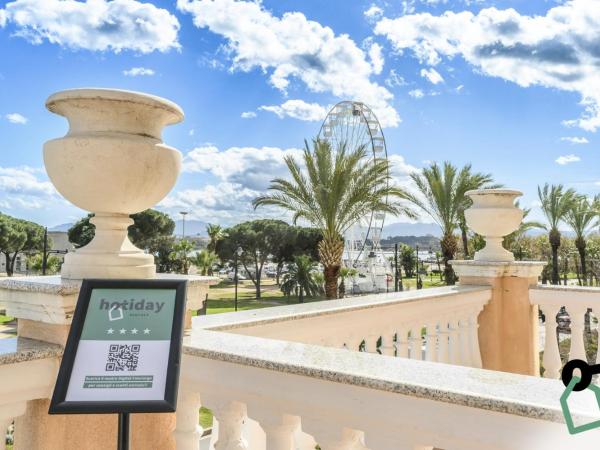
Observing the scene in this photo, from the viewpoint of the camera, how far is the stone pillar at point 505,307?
4055mm

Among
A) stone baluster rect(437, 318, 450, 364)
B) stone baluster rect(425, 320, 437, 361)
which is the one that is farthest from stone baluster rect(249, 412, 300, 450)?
stone baluster rect(437, 318, 450, 364)

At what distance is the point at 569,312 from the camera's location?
3834 mm

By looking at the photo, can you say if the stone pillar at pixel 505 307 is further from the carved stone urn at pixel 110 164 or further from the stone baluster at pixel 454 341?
the carved stone urn at pixel 110 164

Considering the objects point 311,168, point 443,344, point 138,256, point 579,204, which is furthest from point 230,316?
point 579,204

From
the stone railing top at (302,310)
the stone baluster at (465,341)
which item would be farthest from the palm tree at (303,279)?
the stone railing top at (302,310)

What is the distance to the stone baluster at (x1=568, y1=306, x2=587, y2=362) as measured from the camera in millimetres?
3591

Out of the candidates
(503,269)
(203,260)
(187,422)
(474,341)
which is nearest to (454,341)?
(474,341)

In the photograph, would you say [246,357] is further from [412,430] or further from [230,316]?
[230,316]

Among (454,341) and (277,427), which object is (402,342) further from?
(277,427)

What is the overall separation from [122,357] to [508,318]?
349 centimetres

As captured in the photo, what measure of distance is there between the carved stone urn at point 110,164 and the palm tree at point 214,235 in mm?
36776

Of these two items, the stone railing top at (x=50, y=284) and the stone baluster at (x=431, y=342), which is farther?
the stone baluster at (x=431, y=342)

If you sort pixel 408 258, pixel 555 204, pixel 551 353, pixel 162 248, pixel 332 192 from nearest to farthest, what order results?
pixel 551 353 → pixel 332 192 → pixel 555 204 → pixel 162 248 → pixel 408 258

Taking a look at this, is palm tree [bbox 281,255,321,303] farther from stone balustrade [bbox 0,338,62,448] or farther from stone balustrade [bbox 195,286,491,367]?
stone balustrade [bbox 0,338,62,448]
